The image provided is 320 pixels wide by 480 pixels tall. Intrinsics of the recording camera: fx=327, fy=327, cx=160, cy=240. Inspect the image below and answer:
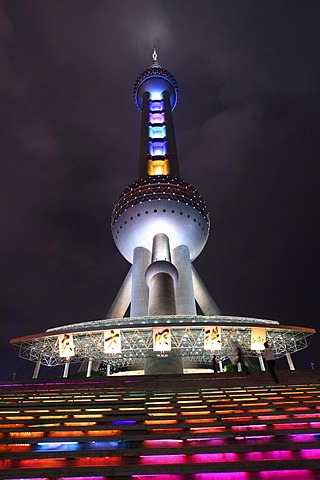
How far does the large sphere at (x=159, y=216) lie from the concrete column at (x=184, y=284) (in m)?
1.61

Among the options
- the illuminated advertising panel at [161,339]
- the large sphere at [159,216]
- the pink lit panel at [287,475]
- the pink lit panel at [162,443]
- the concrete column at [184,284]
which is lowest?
the pink lit panel at [287,475]

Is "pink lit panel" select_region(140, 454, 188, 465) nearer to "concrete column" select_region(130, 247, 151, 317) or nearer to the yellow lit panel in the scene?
"concrete column" select_region(130, 247, 151, 317)

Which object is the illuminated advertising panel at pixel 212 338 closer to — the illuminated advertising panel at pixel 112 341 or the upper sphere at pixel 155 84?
the illuminated advertising panel at pixel 112 341

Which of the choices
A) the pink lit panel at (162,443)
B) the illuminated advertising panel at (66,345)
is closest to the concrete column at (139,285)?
the illuminated advertising panel at (66,345)

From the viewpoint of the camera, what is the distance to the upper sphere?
225 feet

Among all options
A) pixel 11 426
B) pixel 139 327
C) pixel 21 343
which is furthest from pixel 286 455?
pixel 21 343

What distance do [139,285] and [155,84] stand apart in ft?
151

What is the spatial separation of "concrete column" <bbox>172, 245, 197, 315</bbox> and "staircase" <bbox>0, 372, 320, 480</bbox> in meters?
34.5

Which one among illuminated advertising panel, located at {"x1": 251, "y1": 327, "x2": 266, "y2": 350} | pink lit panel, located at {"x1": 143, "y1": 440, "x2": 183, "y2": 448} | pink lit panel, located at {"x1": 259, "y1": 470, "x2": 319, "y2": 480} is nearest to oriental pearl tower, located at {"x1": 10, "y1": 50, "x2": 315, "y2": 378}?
illuminated advertising panel, located at {"x1": 251, "y1": 327, "x2": 266, "y2": 350}

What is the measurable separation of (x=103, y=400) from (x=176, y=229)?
39.6 m

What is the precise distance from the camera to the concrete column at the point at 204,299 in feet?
145

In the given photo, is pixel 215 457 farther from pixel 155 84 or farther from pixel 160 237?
pixel 155 84

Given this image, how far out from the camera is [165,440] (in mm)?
5008

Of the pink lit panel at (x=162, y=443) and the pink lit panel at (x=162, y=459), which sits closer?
the pink lit panel at (x=162, y=459)
